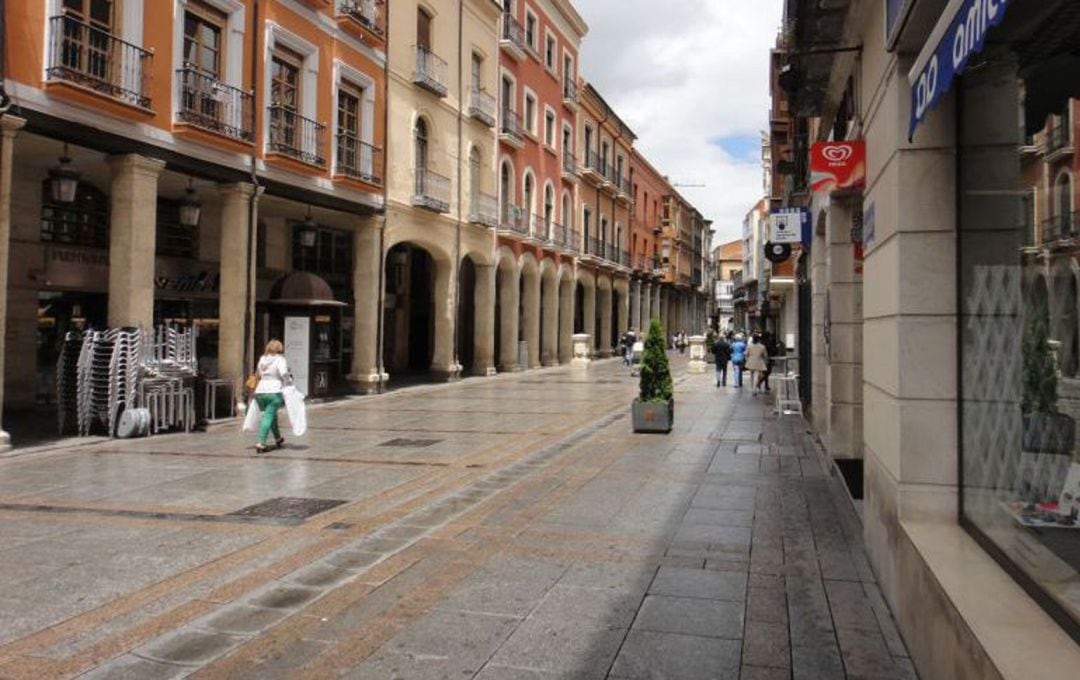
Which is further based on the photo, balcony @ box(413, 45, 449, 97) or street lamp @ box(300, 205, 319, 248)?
balcony @ box(413, 45, 449, 97)

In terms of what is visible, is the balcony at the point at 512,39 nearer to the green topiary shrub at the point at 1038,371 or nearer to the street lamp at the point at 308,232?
the street lamp at the point at 308,232

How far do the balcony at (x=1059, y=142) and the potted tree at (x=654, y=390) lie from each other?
934cm

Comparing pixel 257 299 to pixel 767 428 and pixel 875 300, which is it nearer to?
pixel 767 428

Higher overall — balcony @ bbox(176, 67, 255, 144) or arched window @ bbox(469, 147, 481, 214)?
arched window @ bbox(469, 147, 481, 214)

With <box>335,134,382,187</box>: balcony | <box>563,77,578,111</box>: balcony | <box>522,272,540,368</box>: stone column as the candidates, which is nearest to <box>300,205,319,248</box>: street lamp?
<box>335,134,382,187</box>: balcony

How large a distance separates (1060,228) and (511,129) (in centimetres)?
2645

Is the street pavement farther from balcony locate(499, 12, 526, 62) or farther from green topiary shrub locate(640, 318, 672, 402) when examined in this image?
balcony locate(499, 12, 526, 62)

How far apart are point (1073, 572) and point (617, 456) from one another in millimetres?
7775

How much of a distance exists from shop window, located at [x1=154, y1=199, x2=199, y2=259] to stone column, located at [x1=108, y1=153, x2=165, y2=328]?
4481 millimetres

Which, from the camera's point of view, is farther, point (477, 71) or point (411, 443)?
point (477, 71)

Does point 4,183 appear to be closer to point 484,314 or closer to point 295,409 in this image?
point 295,409

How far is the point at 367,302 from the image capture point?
793 inches

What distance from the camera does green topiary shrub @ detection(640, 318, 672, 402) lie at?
12727 mm

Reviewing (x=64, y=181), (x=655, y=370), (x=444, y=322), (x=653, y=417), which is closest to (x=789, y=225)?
(x=655, y=370)
